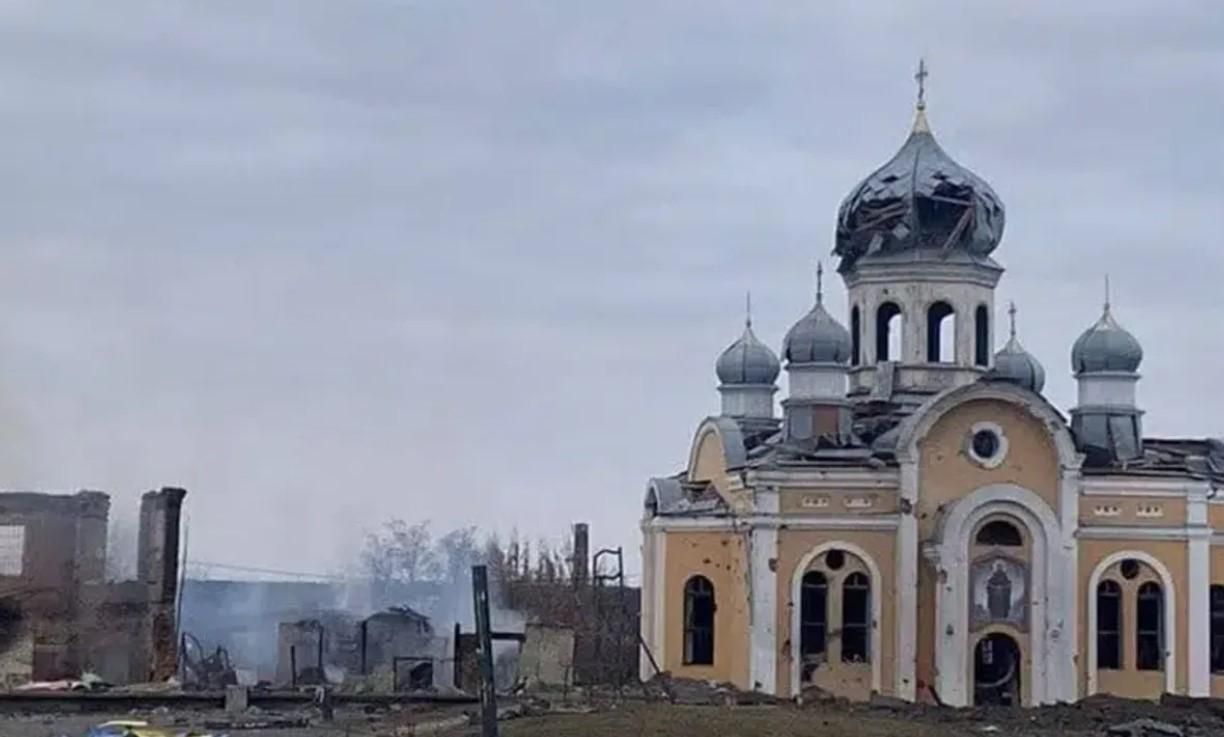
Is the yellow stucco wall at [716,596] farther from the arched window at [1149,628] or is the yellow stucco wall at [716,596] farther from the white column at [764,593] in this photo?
the arched window at [1149,628]

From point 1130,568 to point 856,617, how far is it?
5.53m

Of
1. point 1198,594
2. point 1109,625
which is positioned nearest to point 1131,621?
point 1109,625

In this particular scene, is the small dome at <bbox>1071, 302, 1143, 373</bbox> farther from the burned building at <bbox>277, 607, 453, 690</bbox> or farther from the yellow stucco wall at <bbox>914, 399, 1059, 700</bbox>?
the burned building at <bbox>277, 607, 453, 690</bbox>

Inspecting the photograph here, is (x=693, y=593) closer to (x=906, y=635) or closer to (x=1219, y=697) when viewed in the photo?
(x=906, y=635)

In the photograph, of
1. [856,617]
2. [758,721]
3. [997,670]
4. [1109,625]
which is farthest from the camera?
[1109,625]

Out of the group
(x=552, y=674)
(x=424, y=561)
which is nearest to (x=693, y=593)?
(x=552, y=674)

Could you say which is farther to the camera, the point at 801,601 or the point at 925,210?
the point at 925,210

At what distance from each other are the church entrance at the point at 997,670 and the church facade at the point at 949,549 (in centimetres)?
4

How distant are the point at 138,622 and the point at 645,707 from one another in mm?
15835

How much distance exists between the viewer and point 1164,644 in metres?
44.7

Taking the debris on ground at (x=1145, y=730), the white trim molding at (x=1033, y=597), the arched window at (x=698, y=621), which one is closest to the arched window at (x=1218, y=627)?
the white trim molding at (x=1033, y=597)

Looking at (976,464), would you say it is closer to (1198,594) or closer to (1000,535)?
(1000,535)

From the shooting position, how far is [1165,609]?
44750 millimetres

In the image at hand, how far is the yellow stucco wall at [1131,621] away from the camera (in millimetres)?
44375
